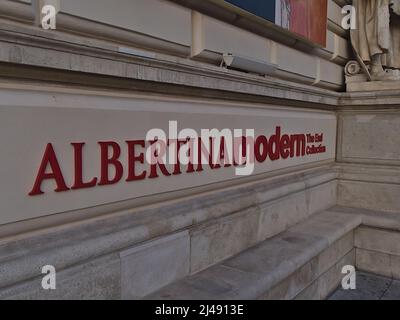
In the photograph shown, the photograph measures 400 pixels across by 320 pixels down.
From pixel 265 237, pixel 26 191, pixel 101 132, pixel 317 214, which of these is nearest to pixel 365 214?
pixel 317 214

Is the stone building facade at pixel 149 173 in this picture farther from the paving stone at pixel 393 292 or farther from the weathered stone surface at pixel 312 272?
the paving stone at pixel 393 292

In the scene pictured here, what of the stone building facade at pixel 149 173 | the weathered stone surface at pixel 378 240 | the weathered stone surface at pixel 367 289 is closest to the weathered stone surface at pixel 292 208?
the stone building facade at pixel 149 173

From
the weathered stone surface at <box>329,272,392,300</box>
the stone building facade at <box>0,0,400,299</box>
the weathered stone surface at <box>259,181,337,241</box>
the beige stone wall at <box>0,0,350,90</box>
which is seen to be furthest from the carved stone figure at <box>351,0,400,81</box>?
the weathered stone surface at <box>329,272,392,300</box>

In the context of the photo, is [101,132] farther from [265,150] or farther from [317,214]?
[317,214]

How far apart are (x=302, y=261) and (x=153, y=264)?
1518 mm

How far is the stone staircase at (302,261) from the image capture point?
2738 mm

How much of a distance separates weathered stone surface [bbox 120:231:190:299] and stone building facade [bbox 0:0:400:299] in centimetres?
1

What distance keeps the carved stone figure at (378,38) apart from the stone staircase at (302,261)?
7.30ft

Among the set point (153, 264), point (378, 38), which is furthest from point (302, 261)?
point (378, 38)

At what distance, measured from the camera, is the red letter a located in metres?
2.03

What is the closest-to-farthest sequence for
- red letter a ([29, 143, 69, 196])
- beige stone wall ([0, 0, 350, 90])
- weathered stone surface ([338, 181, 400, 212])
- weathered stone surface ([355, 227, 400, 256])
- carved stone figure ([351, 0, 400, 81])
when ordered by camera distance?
red letter a ([29, 143, 69, 196])
beige stone wall ([0, 0, 350, 90])
weathered stone surface ([355, 227, 400, 256])
weathered stone surface ([338, 181, 400, 212])
carved stone figure ([351, 0, 400, 81])

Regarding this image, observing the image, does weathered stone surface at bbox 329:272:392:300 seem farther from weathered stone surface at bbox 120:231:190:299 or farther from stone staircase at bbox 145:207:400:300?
weathered stone surface at bbox 120:231:190:299

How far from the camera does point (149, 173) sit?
8.82 ft

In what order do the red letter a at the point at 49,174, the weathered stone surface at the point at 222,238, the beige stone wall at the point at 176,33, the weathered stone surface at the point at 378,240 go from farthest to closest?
the weathered stone surface at the point at 378,240 → the weathered stone surface at the point at 222,238 → the beige stone wall at the point at 176,33 → the red letter a at the point at 49,174
